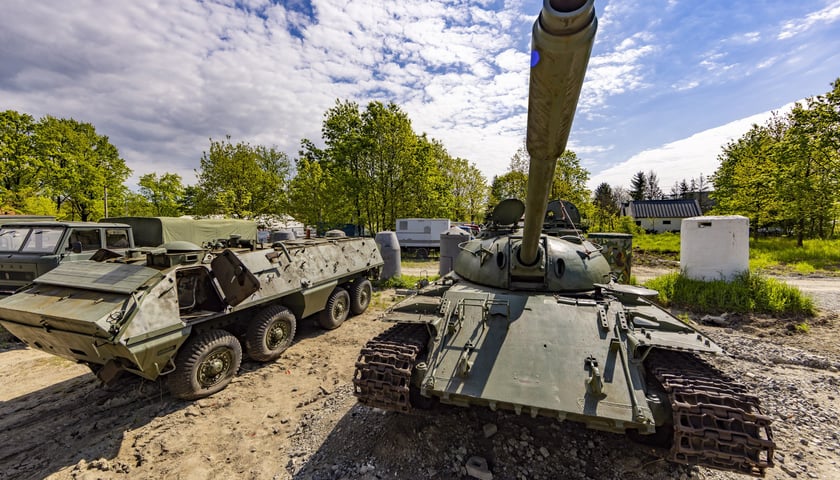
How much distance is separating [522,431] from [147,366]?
4.51 meters

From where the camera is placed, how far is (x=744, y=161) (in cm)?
2411

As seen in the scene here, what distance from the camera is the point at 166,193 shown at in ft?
97.0

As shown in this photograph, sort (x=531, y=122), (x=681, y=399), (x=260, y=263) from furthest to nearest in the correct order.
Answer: (x=260, y=263) < (x=681, y=399) < (x=531, y=122)

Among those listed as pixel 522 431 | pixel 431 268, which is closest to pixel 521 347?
pixel 522 431

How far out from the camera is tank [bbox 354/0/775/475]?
213cm

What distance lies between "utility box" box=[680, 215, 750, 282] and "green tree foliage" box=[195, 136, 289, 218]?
21.3m

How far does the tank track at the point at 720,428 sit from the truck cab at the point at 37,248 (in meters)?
10.5

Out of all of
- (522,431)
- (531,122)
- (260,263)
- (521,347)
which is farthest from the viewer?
(260,263)

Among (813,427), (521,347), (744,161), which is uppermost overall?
(744,161)

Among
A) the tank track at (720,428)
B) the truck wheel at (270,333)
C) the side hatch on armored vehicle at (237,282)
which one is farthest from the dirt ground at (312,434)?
the side hatch on armored vehicle at (237,282)

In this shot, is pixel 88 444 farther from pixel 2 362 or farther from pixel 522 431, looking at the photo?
pixel 522 431

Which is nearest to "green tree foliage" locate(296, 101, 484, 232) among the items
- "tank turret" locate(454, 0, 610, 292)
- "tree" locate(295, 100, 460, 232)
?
"tree" locate(295, 100, 460, 232)

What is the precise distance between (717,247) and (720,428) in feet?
27.8

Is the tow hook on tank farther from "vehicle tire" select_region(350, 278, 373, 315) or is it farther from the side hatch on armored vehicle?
"vehicle tire" select_region(350, 278, 373, 315)
